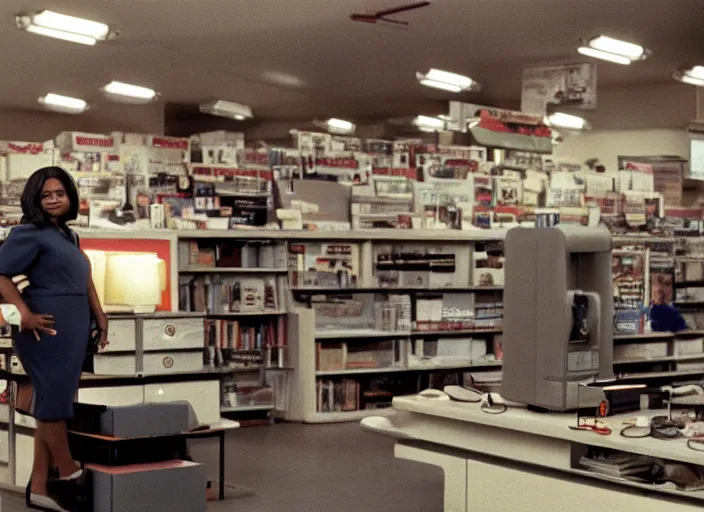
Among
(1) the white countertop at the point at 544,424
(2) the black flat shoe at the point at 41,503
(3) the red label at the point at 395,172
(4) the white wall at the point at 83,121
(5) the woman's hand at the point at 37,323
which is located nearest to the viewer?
(1) the white countertop at the point at 544,424

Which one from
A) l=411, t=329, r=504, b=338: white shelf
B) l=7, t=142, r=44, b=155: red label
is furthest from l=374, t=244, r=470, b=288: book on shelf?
l=7, t=142, r=44, b=155: red label

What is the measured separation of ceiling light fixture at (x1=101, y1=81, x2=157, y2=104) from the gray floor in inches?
281

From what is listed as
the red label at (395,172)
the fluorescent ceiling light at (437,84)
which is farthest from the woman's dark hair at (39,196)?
the fluorescent ceiling light at (437,84)

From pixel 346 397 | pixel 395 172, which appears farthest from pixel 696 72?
pixel 346 397

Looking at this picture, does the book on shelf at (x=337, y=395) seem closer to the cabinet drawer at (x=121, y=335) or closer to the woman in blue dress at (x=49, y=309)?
the cabinet drawer at (x=121, y=335)

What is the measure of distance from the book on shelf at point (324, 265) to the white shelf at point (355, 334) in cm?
40

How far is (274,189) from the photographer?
32.5 feet

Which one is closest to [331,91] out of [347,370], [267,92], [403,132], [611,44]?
[267,92]

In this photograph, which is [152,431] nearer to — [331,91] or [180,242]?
[180,242]

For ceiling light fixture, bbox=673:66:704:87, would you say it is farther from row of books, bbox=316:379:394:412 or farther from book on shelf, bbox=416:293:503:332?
row of books, bbox=316:379:394:412

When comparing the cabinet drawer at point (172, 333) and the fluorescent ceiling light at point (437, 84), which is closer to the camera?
the cabinet drawer at point (172, 333)

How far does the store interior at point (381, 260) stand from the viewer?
5234mm

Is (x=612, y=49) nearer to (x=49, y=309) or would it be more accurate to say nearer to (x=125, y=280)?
(x=125, y=280)

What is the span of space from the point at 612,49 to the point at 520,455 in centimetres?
712
